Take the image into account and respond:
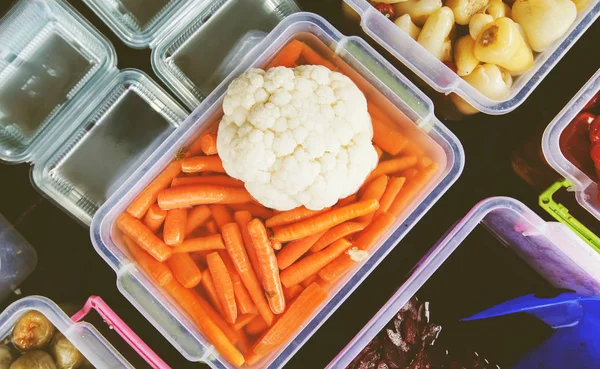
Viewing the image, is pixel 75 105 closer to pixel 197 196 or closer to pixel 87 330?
pixel 197 196

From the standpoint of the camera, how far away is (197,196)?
1.09 meters

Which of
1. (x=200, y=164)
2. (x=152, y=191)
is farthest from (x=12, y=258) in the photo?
(x=200, y=164)

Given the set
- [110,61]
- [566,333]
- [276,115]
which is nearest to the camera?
[276,115]

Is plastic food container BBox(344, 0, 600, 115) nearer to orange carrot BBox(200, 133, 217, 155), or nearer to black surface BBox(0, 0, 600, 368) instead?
black surface BBox(0, 0, 600, 368)

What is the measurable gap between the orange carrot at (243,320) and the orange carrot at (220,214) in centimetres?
18

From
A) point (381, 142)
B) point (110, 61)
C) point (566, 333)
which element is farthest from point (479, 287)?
point (110, 61)

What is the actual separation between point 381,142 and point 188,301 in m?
0.49

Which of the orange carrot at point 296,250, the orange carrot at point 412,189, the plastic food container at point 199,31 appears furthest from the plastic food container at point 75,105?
the orange carrot at point 412,189

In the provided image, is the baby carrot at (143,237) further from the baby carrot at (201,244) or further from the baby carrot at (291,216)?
the baby carrot at (291,216)

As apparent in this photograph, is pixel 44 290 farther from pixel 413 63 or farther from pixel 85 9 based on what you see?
pixel 413 63

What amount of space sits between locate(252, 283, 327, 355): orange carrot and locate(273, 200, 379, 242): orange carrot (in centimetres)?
12

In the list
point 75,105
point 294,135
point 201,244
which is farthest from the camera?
point 75,105

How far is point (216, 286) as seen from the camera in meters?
1.10

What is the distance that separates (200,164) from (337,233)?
296 mm
